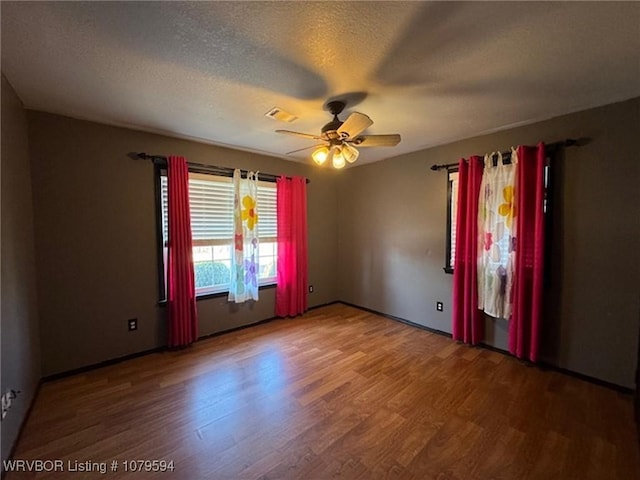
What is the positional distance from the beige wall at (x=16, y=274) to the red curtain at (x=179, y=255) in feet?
3.43

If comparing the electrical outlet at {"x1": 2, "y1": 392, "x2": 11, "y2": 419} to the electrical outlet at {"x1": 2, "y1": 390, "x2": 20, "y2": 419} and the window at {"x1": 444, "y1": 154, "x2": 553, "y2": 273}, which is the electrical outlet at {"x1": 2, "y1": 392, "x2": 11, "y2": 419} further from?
the window at {"x1": 444, "y1": 154, "x2": 553, "y2": 273}

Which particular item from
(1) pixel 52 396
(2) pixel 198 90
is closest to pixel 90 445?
(1) pixel 52 396

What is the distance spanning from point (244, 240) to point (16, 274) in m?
2.05

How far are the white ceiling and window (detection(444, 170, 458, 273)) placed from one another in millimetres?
816

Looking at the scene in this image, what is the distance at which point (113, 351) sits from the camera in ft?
9.16

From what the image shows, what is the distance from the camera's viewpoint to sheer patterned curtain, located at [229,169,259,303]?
3.56 meters

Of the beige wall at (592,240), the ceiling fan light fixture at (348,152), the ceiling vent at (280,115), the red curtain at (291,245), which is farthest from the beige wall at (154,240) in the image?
the ceiling fan light fixture at (348,152)

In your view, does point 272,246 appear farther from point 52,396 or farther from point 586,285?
point 586,285

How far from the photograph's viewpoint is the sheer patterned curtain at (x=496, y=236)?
9.04 ft

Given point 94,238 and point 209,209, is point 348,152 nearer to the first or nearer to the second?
point 209,209

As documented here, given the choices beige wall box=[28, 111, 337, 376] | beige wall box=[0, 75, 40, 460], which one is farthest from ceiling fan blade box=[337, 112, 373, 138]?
beige wall box=[0, 75, 40, 460]

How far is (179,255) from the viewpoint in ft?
10.0

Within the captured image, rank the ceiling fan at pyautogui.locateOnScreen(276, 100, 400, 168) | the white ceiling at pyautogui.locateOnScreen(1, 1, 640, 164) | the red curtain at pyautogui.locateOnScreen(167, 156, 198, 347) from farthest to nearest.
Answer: the red curtain at pyautogui.locateOnScreen(167, 156, 198, 347), the ceiling fan at pyautogui.locateOnScreen(276, 100, 400, 168), the white ceiling at pyautogui.locateOnScreen(1, 1, 640, 164)

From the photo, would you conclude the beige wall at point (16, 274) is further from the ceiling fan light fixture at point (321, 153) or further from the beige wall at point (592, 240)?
the beige wall at point (592, 240)
